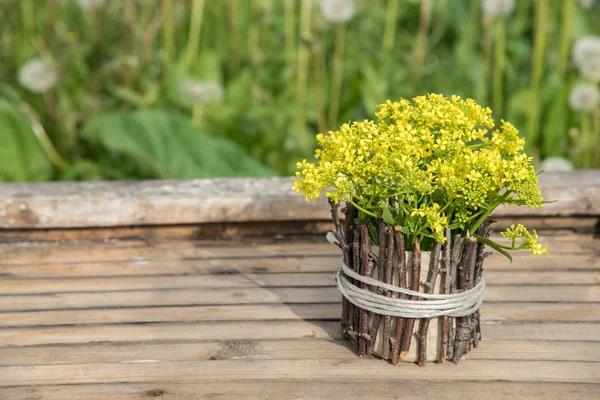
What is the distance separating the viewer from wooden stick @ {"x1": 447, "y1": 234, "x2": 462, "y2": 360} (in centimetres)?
117

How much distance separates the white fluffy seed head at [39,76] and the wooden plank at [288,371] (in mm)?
1693

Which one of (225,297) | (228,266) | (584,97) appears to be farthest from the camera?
(584,97)

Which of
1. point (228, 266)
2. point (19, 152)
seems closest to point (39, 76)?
point (19, 152)

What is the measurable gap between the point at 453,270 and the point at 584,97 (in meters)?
1.73

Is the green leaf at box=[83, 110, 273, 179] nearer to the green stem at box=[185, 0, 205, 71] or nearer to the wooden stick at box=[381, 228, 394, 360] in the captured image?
the green stem at box=[185, 0, 205, 71]

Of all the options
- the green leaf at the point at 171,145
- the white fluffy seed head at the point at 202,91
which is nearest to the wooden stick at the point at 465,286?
the green leaf at the point at 171,145

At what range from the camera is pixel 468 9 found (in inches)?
145

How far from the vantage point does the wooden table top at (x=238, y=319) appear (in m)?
1.17

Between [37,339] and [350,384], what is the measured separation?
1.71 feet

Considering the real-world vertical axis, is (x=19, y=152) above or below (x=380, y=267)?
below

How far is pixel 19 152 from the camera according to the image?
8.32ft

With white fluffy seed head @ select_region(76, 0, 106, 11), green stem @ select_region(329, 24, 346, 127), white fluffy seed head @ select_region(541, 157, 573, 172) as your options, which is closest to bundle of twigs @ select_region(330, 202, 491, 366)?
white fluffy seed head @ select_region(541, 157, 573, 172)

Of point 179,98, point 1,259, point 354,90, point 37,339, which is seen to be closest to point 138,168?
point 179,98

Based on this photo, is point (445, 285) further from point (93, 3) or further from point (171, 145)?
point (93, 3)
